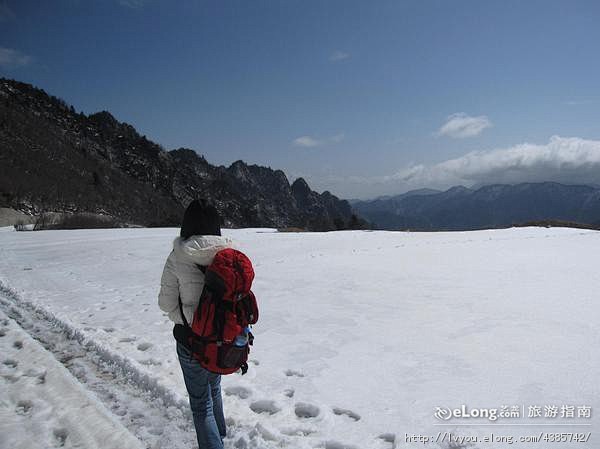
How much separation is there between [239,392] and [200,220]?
108 inches

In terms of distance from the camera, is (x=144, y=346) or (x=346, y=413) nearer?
(x=346, y=413)

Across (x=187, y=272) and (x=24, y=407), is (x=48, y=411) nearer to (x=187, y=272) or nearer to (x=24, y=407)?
(x=24, y=407)

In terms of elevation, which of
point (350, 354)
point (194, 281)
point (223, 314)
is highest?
point (194, 281)

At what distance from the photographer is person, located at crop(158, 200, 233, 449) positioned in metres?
2.82

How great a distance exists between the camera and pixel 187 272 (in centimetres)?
287

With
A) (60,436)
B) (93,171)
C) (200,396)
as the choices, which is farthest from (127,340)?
(93,171)

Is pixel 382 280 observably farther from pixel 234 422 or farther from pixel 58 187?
pixel 58 187

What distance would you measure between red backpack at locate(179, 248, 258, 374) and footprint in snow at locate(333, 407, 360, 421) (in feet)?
5.89

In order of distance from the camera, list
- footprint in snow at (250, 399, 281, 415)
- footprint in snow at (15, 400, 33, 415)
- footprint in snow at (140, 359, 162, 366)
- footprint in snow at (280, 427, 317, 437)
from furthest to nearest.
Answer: footprint in snow at (140, 359, 162, 366) → footprint in snow at (250, 399, 281, 415) → footprint in snow at (15, 400, 33, 415) → footprint in snow at (280, 427, 317, 437)

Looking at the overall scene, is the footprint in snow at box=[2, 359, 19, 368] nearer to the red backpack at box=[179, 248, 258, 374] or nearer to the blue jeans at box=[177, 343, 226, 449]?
the blue jeans at box=[177, 343, 226, 449]

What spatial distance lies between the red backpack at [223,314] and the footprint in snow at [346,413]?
5.89 ft

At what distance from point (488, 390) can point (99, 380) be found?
16.7ft

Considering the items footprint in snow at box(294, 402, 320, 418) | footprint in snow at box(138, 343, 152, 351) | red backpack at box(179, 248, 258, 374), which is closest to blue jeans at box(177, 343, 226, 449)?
red backpack at box(179, 248, 258, 374)

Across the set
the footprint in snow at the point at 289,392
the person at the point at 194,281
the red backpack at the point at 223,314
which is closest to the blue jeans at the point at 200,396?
the person at the point at 194,281
